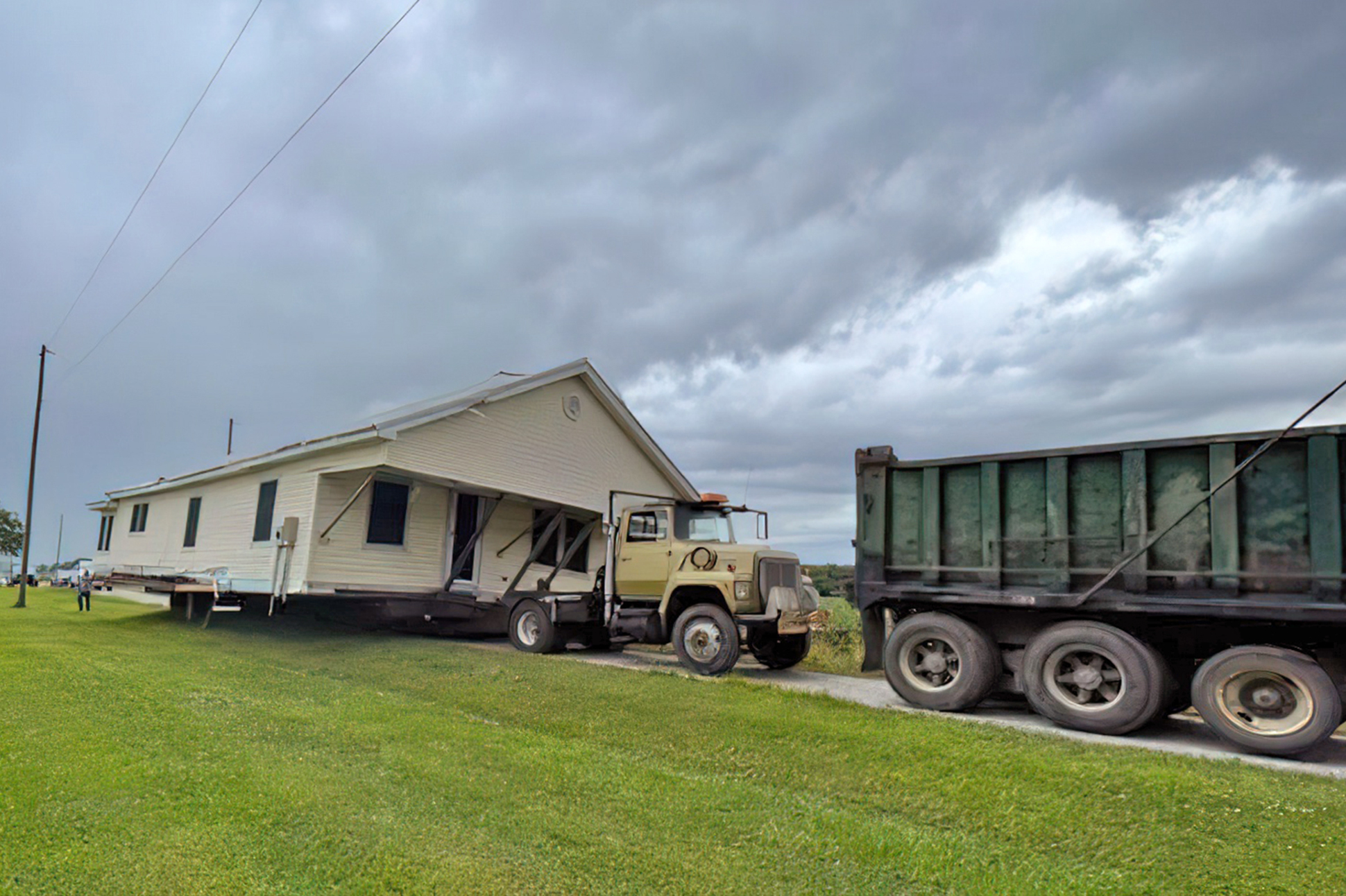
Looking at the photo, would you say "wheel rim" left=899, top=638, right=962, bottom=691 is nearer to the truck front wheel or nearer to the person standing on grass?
the truck front wheel

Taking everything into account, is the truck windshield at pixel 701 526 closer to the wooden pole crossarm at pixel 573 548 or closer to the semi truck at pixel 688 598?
the semi truck at pixel 688 598

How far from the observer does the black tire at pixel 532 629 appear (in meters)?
13.6

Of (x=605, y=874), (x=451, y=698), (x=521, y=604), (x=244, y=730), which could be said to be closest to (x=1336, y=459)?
(x=605, y=874)

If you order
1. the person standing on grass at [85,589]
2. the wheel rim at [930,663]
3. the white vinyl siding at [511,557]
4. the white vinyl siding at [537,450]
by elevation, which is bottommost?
the person standing on grass at [85,589]

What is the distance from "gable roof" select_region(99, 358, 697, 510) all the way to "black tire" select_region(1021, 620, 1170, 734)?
35.6ft

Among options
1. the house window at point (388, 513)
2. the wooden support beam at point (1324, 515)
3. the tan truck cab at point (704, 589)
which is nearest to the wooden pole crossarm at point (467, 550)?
the house window at point (388, 513)

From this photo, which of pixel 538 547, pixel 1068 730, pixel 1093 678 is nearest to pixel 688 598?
pixel 538 547

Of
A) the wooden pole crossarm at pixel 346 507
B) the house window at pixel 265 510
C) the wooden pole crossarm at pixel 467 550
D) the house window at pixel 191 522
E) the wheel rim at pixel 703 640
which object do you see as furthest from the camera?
the house window at pixel 191 522

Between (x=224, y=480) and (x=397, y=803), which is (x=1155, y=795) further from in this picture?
(x=224, y=480)

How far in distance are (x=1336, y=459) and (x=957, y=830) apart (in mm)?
5025

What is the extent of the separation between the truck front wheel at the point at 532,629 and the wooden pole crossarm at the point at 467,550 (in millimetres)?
2136

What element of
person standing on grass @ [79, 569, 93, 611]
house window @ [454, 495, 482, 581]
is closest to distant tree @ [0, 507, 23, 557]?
person standing on grass @ [79, 569, 93, 611]

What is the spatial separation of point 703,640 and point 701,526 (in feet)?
6.78

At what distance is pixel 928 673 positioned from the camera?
9102 millimetres
